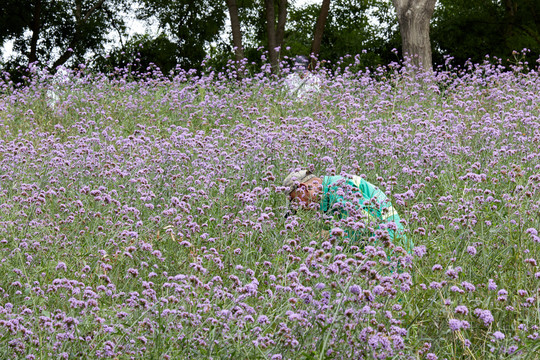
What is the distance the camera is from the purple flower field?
3.06 metres

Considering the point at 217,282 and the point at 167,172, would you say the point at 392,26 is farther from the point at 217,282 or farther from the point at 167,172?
the point at 217,282

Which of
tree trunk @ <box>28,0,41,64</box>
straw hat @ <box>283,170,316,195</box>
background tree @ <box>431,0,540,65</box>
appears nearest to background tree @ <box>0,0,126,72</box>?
tree trunk @ <box>28,0,41,64</box>

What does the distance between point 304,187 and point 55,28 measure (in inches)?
840

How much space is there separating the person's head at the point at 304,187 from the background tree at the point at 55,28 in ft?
63.9

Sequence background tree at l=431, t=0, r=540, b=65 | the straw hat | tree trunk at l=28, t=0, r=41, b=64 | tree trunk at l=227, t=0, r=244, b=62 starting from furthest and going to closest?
tree trunk at l=28, t=0, r=41, b=64 < background tree at l=431, t=0, r=540, b=65 < tree trunk at l=227, t=0, r=244, b=62 < the straw hat

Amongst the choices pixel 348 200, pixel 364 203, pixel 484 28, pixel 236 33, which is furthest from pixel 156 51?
pixel 364 203

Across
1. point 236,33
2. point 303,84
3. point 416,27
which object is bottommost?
point 303,84

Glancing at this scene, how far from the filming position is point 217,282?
12.3 feet

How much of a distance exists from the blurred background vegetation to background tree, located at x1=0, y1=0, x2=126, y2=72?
0.04 m

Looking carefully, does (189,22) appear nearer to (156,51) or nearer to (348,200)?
(156,51)

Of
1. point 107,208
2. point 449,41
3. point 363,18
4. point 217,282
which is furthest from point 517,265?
point 363,18

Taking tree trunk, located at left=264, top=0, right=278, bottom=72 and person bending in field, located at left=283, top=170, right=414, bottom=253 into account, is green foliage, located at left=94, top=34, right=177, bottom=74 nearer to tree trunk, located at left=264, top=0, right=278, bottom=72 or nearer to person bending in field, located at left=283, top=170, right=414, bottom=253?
tree trunk, located at left=264, top=0, right=278, bottom=72

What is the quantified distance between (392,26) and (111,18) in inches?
448

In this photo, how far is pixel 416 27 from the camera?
1250 centimetres
